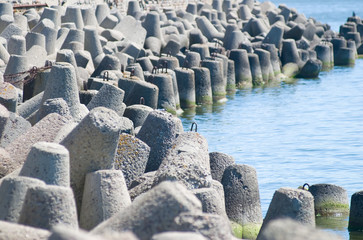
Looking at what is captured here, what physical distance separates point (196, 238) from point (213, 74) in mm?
13769

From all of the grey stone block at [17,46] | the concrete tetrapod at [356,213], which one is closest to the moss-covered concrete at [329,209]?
the concrete tetrapod at [356,213]

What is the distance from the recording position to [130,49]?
15.3m

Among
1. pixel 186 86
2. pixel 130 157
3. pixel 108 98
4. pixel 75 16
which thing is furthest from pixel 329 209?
pixel 75 16

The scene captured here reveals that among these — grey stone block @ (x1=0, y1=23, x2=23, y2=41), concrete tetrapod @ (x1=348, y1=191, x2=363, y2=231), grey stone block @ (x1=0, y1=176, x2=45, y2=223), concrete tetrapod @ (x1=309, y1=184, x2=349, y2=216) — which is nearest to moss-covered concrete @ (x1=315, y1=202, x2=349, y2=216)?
concrete tetrapod @ (x1=309, y1=184, x2=349, y2=216)

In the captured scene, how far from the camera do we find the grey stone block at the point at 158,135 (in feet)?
21.9

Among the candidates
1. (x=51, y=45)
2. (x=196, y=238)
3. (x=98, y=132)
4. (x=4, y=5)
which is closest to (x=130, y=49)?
(x=51, y=45)

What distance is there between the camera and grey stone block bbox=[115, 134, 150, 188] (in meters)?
5.96

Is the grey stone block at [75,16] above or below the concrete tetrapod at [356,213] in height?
above

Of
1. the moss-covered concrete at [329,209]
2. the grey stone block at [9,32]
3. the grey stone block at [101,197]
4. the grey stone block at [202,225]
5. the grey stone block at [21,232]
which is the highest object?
the grey stone block at [202,225]

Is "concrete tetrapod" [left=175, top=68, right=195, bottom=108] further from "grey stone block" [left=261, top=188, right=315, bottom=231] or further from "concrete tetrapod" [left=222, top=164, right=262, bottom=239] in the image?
"grey stone block" [left=261, top=188, right=315, bottom=231]

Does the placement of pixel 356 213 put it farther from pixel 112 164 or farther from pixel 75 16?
pixel 75 16

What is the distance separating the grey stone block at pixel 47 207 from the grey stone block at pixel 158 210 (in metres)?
0.37

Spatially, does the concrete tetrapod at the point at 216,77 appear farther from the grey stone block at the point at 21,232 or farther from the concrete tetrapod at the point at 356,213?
the grey stone block at the point at 21,232

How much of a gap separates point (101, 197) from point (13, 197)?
2.12ft
